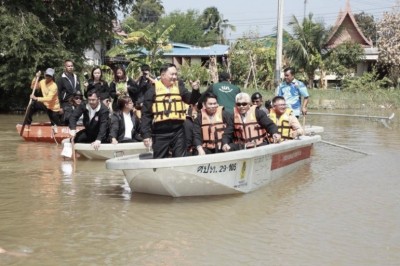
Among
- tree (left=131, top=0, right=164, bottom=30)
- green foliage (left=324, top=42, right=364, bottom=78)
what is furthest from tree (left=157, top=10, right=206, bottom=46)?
green foliage (left=324, top=42, right=364, bottom=78)

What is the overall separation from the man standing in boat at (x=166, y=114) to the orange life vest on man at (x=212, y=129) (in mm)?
468

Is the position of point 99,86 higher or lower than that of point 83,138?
higher

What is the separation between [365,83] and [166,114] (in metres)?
28.1

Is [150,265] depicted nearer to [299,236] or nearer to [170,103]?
[299,236]

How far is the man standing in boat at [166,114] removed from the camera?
7160mm

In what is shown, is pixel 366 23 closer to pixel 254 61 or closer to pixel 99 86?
pixel 254 61

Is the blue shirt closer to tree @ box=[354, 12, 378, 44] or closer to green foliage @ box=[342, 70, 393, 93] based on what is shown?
green foliage @ box=[342, 70, 393, 93]

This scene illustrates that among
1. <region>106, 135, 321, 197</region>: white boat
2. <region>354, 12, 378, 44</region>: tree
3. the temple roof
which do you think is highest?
<region>354, 12, 378, 44</region>: tree

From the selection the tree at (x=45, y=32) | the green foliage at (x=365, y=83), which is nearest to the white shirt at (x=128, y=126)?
the tree at (x=45, y=32)

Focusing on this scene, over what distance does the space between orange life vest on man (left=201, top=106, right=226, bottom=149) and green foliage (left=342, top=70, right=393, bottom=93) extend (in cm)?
2510

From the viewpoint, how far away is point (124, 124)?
10.0 metres

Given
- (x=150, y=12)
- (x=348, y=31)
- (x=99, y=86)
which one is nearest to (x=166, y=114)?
(x=99, y=86)

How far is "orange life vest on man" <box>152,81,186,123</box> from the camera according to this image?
23.5ft

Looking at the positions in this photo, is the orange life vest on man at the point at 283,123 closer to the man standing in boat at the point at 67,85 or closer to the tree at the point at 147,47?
the man standing in boat at the point at 67,85
